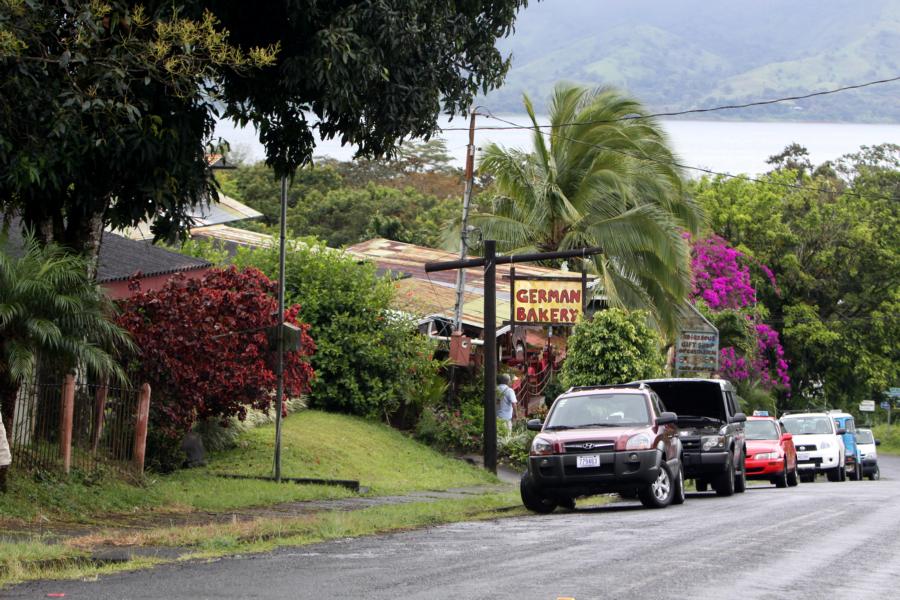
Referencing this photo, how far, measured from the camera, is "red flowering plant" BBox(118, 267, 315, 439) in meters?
18.1

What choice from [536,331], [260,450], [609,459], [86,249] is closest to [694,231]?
[536,331]

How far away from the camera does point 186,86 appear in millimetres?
13719

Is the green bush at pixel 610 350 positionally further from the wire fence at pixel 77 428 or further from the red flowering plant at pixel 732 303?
the red flowering plant at pixel 732 303

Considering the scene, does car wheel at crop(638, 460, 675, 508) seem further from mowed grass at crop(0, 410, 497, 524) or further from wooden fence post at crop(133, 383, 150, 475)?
wooden fence post at crop(133, 383, 150, 475)

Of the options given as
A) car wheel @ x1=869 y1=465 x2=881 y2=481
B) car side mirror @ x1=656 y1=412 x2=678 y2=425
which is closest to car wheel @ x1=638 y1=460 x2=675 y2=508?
car side mirror @ x1=656 y1=412 x2=678 y2=425

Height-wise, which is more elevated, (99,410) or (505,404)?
(505,404)

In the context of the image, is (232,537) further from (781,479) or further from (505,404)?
(505,404)

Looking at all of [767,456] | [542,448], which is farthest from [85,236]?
[767,456]

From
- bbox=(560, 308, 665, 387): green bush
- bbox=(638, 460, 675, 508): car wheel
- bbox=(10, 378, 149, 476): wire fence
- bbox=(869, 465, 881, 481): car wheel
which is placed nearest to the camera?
bbox=(10, 378, 149, 476): wire fence

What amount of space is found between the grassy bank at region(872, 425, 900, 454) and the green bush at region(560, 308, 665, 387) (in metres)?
42.5

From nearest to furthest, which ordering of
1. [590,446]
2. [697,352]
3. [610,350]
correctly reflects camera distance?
[590,446], [610,350], [697,352]

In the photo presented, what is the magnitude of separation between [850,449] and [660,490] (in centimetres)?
2033

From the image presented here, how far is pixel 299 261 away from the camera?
27578 millimetres

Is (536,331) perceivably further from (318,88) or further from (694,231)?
(318,88)
